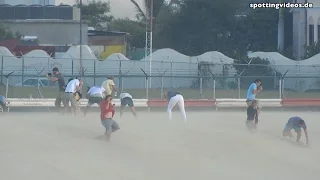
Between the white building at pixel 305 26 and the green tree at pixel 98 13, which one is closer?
the white building at pixel 305 26

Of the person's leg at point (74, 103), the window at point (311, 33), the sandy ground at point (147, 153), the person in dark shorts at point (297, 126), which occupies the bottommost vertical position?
the sandy ground at point (147, 153)

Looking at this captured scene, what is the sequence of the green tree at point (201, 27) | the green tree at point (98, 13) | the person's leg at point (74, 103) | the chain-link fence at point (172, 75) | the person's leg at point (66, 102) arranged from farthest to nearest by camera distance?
1. the green tree at point (98, 13)
2. the green tree at point (201, 27)
3. the chain-link fence at point (172, 75)
4. the person's leg at point (66, 102)
5. the person's leg at point (74, 103)

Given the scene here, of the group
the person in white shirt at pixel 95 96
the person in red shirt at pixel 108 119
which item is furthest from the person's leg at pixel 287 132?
the person in white shirt at pixel 95 96

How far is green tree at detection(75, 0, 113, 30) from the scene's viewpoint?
9044 cm

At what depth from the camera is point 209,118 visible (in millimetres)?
24656

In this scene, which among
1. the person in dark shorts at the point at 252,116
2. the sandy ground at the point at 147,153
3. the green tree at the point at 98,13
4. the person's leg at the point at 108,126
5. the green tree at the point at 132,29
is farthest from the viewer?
the green tree at the point at 98,13

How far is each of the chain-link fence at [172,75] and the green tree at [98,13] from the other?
46430 millimetres

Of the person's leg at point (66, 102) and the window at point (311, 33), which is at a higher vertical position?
the window at point (311, 33)

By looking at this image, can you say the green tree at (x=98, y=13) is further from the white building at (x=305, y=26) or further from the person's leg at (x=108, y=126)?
the person's leg at (x=108, y=126)

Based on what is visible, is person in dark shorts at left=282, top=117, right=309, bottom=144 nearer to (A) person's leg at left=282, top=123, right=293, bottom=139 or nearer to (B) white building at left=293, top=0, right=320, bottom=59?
(A) person's leg at left=282, top=123, right=293, bottom=139

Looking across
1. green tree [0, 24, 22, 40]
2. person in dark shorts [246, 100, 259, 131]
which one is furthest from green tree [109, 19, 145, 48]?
person in dark shorts [246, 100, 259, 131]

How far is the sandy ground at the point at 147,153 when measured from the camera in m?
Answer: 13.7

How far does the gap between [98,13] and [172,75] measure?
5140 cm

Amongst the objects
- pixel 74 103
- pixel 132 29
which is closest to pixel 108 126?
pixel 74 103
